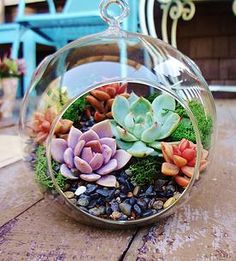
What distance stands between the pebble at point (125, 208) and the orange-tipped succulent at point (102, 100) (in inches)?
4.4

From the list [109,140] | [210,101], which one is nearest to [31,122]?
[109,140]

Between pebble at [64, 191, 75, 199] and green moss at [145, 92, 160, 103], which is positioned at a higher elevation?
green moss at [145, 92, 160, 103]

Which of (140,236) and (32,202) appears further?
(32,202)

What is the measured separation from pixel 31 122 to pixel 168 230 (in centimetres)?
26

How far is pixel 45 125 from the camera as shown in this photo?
1.66ft

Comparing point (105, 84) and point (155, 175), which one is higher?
point (105, 84)

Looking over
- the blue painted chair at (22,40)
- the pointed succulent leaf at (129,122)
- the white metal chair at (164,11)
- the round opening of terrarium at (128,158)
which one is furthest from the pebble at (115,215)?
the blue painted chair at (22,40)

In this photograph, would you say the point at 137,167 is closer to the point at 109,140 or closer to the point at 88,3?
the point at 109,140

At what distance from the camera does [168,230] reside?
0.47 m

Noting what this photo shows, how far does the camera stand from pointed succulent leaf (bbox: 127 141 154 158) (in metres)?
0.46

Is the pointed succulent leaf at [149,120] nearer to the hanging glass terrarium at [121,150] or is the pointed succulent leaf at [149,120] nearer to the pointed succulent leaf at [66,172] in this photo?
the hanging glass terrarium at [121,150]

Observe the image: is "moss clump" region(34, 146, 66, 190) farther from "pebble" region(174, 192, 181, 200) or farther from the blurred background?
the blurred background

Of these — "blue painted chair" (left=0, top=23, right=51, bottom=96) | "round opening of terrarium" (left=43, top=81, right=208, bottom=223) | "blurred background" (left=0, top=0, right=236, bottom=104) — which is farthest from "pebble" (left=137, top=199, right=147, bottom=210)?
"blue painted chair" (left=0, top=23, right=51, bottom=96)

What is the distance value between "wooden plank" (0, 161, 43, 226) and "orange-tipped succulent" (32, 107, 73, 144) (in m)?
0.11
